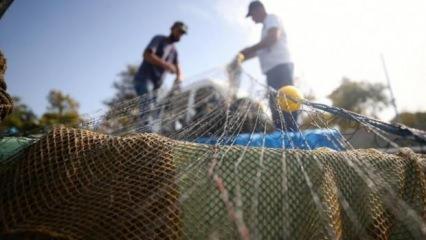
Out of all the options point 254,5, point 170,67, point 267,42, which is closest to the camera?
point 267,42

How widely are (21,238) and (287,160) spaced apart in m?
1.07

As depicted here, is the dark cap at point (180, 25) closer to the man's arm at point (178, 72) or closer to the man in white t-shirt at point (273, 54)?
the man's arm at point (178, 72)

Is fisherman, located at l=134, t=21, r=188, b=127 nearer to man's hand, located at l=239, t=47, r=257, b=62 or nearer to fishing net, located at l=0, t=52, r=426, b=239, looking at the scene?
man's hand, located at l=239, t=47, r=257, b=62

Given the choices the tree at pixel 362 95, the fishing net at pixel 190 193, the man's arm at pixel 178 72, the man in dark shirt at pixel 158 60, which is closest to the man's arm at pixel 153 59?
the man in dark shirt at pixel 158 60

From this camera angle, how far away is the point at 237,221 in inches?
51.1

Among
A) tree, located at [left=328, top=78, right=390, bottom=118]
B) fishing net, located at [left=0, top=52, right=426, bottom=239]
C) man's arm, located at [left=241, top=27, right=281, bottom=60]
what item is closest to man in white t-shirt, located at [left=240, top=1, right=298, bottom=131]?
man's arm, located at [left=241, top=27, right=281, bottom=60]

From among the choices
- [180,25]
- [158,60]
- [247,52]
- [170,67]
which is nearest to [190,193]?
[247,52]

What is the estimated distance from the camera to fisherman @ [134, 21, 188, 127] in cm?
507

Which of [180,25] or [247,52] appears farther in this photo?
[180,25]

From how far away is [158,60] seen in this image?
5055 mm

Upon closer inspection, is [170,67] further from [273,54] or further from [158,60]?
[273,54]

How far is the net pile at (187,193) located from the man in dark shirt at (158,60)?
357cm

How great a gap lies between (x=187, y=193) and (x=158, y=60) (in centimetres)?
393

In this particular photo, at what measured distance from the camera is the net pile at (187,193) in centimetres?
129
